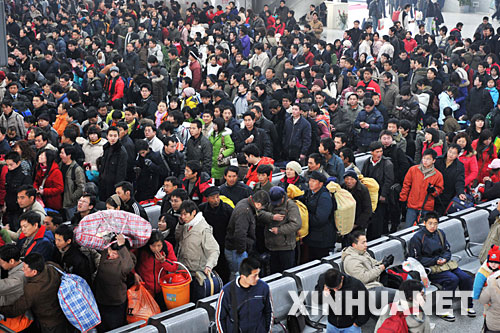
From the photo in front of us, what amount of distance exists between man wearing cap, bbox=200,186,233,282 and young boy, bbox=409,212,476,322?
6.83 ft

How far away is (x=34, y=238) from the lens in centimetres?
594

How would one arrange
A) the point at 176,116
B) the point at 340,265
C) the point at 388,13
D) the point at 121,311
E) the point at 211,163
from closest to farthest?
1. the point at 121,311
2. the point at 340,265
3. the point at 211,163
4. the point at 176,116
5. the point at 388,13

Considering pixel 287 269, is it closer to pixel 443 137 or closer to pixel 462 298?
pixel 462 298

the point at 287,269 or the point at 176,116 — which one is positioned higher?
the point at 176,116

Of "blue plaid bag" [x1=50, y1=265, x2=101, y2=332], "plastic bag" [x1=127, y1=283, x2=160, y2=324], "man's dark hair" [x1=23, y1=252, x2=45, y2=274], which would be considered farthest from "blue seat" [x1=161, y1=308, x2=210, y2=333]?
"man's dark hair" [x1=23, y1=252, x2=45, y2=274]

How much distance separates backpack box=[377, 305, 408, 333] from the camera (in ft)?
17.2

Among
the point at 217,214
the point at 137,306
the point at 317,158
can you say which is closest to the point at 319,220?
the point at 317,158

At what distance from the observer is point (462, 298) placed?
7027 millimetres

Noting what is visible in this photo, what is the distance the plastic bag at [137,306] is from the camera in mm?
5898

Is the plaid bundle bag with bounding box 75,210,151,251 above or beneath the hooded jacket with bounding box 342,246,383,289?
above

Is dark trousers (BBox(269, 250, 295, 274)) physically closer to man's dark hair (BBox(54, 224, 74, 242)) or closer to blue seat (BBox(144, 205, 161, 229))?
blue seat (BBox(144, 205, 161, 229))

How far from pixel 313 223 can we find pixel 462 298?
182 cm

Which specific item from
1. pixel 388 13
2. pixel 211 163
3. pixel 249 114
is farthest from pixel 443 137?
pixel 388 13

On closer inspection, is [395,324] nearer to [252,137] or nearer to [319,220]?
[319,220]
